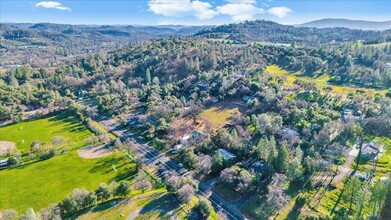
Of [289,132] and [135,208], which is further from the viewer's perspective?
[289,132]

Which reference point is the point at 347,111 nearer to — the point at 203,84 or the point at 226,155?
the point at 226,155

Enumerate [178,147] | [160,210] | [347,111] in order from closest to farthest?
[160,210] → [178,147] → [347,111]

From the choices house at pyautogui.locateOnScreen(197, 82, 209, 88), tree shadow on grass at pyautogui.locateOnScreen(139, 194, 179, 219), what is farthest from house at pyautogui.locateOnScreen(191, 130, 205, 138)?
house at pyautogui.locateOnScreen(197, 82, 209, 88)

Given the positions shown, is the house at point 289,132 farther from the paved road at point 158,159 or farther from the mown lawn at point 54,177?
the mown lawn at point 54,177

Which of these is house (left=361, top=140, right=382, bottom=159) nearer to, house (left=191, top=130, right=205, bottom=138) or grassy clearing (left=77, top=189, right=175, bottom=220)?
house (left=191, top=130, right=205, bottom=138)

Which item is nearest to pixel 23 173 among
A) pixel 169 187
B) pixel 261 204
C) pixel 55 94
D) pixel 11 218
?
pixel 11 218

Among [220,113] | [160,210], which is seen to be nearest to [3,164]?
[160,210]
